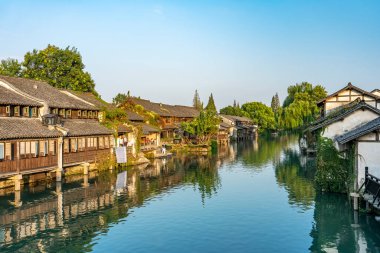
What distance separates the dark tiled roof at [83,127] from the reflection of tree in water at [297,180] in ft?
76.3

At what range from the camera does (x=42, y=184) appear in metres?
38.8

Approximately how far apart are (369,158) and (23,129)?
100ft

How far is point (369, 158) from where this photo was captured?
990 inches

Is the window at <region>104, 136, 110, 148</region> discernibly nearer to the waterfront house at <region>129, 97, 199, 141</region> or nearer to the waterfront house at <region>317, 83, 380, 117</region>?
the waterfront house at <region>317, 83, 380, 117</region>

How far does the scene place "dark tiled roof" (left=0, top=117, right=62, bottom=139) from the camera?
3409cm

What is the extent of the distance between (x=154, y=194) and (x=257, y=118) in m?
124

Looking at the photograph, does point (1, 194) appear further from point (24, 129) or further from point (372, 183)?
point (372, 183)

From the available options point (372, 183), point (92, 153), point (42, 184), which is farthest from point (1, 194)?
point (372, 183)

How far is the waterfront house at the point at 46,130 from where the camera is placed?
3519cm

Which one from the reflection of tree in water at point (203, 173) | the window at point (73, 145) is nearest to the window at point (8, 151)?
the window at point (73, 145)

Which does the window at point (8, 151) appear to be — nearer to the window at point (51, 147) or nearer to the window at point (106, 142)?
the window at point (51, 147)

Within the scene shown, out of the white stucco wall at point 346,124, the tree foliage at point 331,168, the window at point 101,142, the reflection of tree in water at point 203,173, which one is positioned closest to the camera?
the tree foliage at point 331,168

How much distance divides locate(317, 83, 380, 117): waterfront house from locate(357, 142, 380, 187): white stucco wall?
23.6m

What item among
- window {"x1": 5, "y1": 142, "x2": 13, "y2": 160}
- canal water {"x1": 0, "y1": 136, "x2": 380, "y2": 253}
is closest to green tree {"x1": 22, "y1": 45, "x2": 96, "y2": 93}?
canal water {"x1": 0, "y1": 136, "x2": 380, "y2": 253}
